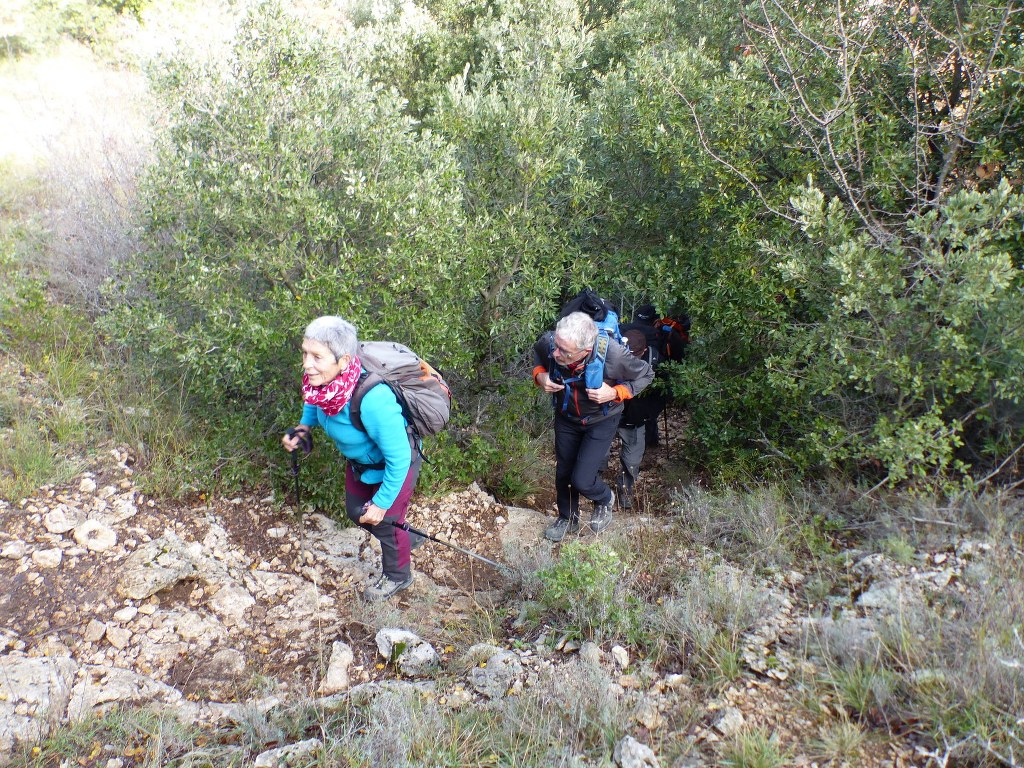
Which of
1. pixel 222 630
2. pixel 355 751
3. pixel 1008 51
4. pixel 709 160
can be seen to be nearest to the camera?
pixel 355 751

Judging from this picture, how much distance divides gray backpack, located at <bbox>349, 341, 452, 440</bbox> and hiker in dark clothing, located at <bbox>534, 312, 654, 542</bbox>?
997mm

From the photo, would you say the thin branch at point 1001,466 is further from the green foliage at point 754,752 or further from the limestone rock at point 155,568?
the limestone rock at point 155,568

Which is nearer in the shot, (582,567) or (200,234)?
(582,567)

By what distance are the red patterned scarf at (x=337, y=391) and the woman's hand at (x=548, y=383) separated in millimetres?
1583

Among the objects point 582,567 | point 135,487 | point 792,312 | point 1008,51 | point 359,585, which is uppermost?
point 1008,51

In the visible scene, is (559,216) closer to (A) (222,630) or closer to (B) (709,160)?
(B) (709,160)

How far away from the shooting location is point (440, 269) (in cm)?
507

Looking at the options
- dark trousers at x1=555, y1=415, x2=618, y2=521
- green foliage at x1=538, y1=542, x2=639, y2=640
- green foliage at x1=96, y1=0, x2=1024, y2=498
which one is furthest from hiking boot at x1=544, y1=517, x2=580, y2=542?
green foliage at x1=538, y1=542, x2=639, y2=640

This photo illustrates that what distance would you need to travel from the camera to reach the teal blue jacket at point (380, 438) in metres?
3.55

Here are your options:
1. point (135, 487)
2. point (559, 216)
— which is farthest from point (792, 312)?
point (135, 487)

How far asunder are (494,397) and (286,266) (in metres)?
2.48

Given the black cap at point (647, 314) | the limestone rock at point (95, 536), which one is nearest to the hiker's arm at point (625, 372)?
the black cap at point (647, 314)

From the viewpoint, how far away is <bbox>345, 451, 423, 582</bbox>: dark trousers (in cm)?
417

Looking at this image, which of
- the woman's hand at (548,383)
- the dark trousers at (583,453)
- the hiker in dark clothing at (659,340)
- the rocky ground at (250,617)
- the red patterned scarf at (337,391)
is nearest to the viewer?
the rocky ground at (250,617)
